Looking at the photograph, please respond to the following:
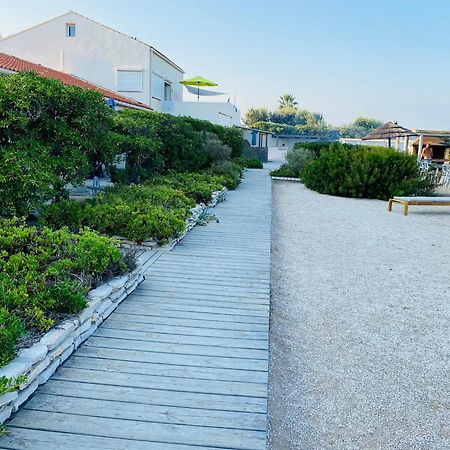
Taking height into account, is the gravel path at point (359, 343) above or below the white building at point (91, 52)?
below

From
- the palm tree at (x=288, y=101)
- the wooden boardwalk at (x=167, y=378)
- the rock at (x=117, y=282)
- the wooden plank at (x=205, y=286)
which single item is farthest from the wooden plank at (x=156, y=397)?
the palm tree at (x=288, y=101)

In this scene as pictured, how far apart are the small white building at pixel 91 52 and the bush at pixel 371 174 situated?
14.0 meters

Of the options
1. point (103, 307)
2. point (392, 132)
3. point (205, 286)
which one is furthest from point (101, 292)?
point (392, 132)

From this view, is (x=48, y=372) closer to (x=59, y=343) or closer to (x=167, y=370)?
(x=59, y=343)

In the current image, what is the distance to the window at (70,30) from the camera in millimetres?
26016

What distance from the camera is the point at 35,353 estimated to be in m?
2.84

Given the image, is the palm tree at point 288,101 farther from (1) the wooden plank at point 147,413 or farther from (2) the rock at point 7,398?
(2) the rock at point 7,398

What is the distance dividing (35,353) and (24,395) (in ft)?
0.80

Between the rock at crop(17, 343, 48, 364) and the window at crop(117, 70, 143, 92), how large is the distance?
974 inches

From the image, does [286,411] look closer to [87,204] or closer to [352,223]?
[87,204]

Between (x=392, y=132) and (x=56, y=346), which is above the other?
(x=392, y=132)

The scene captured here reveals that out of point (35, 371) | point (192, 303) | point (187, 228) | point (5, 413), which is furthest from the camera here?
point (187, 228)

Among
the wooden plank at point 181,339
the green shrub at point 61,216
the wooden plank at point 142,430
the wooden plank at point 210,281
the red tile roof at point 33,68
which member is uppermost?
the red tile roof at point 33,68

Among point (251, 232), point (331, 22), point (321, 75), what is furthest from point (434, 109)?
point (251, 232)
